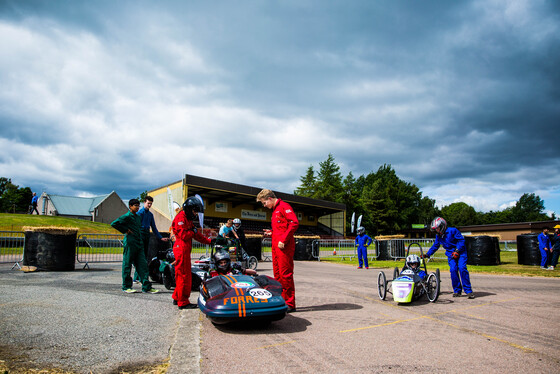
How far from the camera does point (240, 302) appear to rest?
14.8 feet

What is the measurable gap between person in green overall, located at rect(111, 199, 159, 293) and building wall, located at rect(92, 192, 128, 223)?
212 feet

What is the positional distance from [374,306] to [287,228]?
2295mm

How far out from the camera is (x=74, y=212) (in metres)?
66.4

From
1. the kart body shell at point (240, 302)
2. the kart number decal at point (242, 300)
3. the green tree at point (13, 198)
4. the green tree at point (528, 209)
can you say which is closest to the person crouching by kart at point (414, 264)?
the kart body shell at point (240, 302)

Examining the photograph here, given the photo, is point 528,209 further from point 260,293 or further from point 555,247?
point 260,293

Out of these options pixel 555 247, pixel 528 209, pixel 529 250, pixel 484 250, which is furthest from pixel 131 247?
pixel 528 209

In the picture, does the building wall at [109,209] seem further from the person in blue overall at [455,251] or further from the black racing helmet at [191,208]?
the person in blue overall at [455,251]

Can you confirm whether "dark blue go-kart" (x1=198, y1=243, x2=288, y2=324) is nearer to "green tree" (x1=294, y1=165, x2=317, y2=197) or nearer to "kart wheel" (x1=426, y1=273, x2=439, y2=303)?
"kart wheel" (x1=426, y1=273, x2=439, y2=303)

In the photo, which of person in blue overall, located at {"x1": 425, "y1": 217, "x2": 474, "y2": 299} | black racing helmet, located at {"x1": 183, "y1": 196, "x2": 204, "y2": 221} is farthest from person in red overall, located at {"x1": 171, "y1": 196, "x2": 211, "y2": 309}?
person in blue overall, located at {"x1": 425, "y1": 217, "x2": 474, "y2": 299}

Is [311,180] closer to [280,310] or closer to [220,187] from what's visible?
[220,187]

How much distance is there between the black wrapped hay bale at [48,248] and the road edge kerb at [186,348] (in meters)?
8.64

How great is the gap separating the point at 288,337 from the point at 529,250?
17370 mm

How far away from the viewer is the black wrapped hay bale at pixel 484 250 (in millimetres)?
16219

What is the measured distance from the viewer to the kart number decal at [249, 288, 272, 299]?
4633mm
